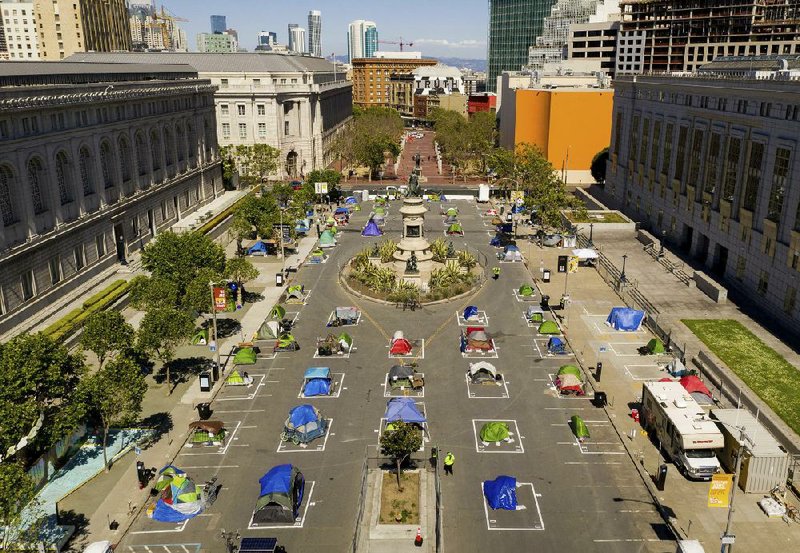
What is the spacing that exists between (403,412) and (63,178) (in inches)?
1863

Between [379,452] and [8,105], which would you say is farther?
[8,105]

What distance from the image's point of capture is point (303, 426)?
4344 cm

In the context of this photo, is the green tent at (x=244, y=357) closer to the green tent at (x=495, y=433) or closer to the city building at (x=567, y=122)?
the green tent at (x=495, y=433)

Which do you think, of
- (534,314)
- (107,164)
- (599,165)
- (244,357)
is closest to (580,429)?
(534,314)

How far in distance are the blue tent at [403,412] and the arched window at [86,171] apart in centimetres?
4727

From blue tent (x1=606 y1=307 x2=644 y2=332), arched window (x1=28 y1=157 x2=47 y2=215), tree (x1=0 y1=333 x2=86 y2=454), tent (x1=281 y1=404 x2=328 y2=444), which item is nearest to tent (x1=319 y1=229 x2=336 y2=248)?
arched window (x1=28 y1=157 x2=47 y2=215)

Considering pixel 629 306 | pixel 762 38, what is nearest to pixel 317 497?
pixel 629 306

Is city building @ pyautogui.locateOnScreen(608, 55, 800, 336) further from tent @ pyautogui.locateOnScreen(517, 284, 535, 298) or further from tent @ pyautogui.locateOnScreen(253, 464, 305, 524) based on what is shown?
tent @ pyautogui.locateOnScreen(253, 464, 305, 524)

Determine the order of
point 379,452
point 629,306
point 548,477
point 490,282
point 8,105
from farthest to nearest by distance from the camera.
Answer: point 490,282 < point 629,306 < point 8,105 < point 379,452 < point 548,477

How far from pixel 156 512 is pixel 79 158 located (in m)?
47.4

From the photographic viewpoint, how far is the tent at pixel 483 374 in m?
51.4

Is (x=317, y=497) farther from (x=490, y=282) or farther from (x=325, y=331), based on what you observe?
(x=490, y=282)

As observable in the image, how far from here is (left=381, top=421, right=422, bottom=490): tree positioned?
122ft

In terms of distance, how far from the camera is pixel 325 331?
62.4 meters
